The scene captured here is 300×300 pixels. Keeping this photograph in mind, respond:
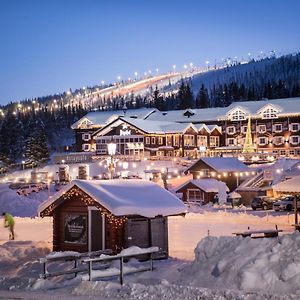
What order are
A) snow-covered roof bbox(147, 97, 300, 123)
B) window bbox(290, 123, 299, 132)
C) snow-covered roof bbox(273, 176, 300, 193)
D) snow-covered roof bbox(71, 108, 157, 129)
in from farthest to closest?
snow-covered roof bbox(71, 108, 157, 129) < snow-covered roof bbox(147, 97, 300, 123) < window bbox(290, 123, 299, 132) < snow-covered roof bbox(273, 176, 300, 193)

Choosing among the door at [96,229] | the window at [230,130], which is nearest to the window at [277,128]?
the window at [230,130]

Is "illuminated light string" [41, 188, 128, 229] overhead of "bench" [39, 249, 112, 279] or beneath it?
overhead

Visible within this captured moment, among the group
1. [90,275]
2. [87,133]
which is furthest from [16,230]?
[87,133]

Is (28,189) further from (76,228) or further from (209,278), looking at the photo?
(209,278)

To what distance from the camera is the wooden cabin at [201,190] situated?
5234 centimetres

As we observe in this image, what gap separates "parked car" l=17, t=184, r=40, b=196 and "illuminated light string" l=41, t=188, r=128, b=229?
3446 centimetres

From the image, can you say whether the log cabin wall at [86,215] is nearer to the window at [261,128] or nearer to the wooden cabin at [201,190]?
the wooden cabin at [201,190]

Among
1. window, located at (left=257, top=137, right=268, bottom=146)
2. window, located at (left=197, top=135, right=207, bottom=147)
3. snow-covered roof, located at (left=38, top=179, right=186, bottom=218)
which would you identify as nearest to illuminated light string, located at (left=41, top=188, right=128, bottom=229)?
snow-covered roof, located at (left=38, top=179, right=186, bottom=218)

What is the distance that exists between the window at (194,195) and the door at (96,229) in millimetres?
33668

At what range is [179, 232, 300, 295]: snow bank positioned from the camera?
12312mm

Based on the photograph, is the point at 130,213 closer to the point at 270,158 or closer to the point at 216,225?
the point at 216,225

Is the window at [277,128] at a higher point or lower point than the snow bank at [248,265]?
higher

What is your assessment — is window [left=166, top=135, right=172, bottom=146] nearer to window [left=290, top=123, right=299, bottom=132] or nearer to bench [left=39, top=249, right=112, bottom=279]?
window [left=290, top=123, right=299, bottom=132]

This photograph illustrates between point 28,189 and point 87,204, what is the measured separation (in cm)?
3712
